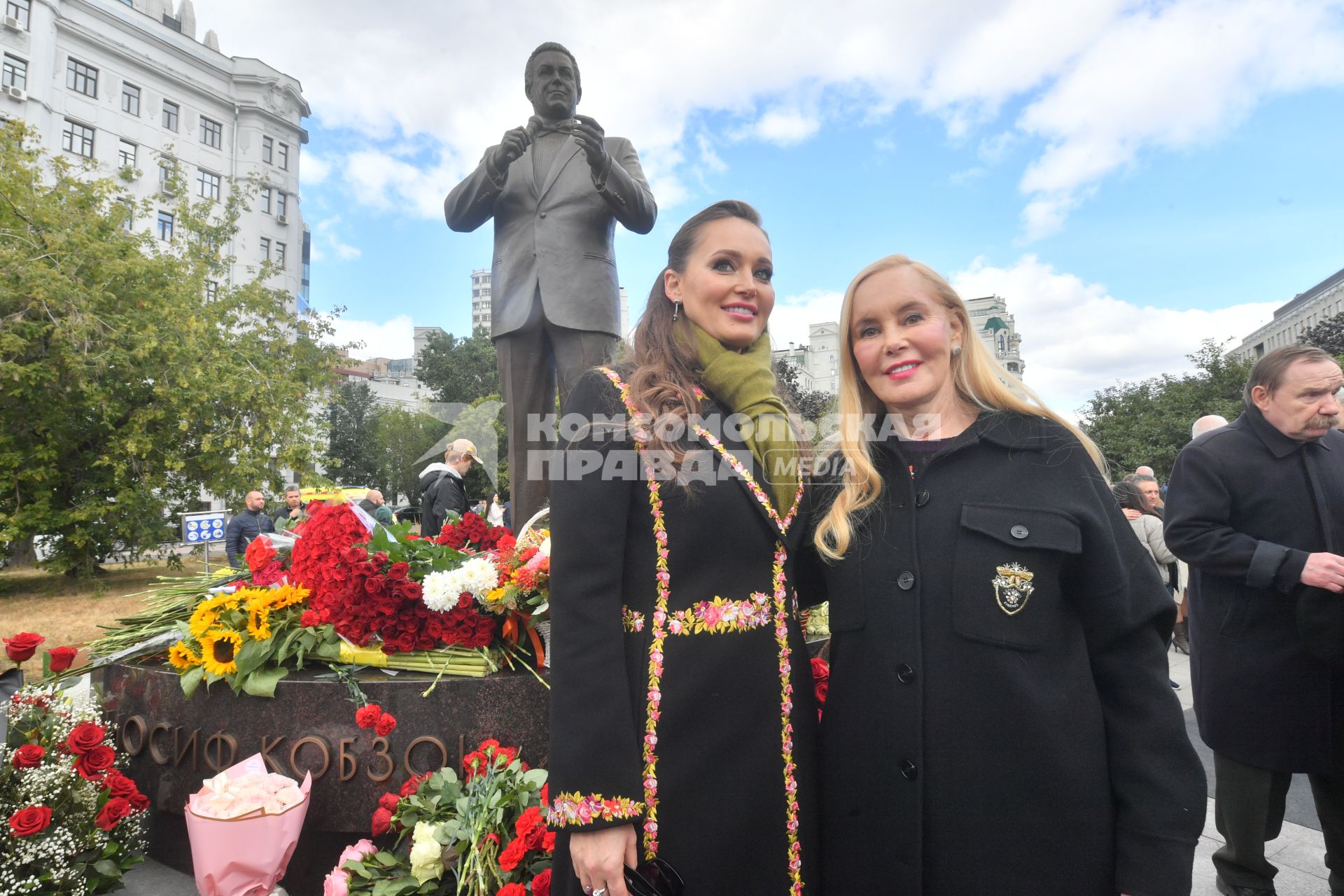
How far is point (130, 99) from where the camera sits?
3728 cm

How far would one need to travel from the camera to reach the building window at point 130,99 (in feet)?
121

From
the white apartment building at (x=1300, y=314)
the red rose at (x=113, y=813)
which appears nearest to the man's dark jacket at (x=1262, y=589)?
the red rose at (x=113, y=813)

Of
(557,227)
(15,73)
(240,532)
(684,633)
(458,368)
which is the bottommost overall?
(240,532)

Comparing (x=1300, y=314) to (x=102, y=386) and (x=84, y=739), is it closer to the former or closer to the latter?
(x=102, y=386)

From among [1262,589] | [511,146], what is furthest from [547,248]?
[1262,589]

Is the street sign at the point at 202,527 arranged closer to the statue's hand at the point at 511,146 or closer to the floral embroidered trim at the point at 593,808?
the statue's hand at the point at 511,146

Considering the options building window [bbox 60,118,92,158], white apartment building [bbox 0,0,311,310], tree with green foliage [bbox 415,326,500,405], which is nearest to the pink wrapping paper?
white apartment building [bbox 0,0,311,310]

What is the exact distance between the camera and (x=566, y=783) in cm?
149

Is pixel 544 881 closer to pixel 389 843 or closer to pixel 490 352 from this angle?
pixel 389 843

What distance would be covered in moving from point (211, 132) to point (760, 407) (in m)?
48.7

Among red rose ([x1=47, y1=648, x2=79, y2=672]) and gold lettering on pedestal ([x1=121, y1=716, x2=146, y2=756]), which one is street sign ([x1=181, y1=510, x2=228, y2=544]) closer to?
red rose ([x1=47, y1=648, x2=79, y2=672])

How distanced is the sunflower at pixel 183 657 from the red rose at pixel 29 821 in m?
0.60

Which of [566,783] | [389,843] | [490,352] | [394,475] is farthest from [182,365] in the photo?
[394,475]

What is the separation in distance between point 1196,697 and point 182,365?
16.6m
